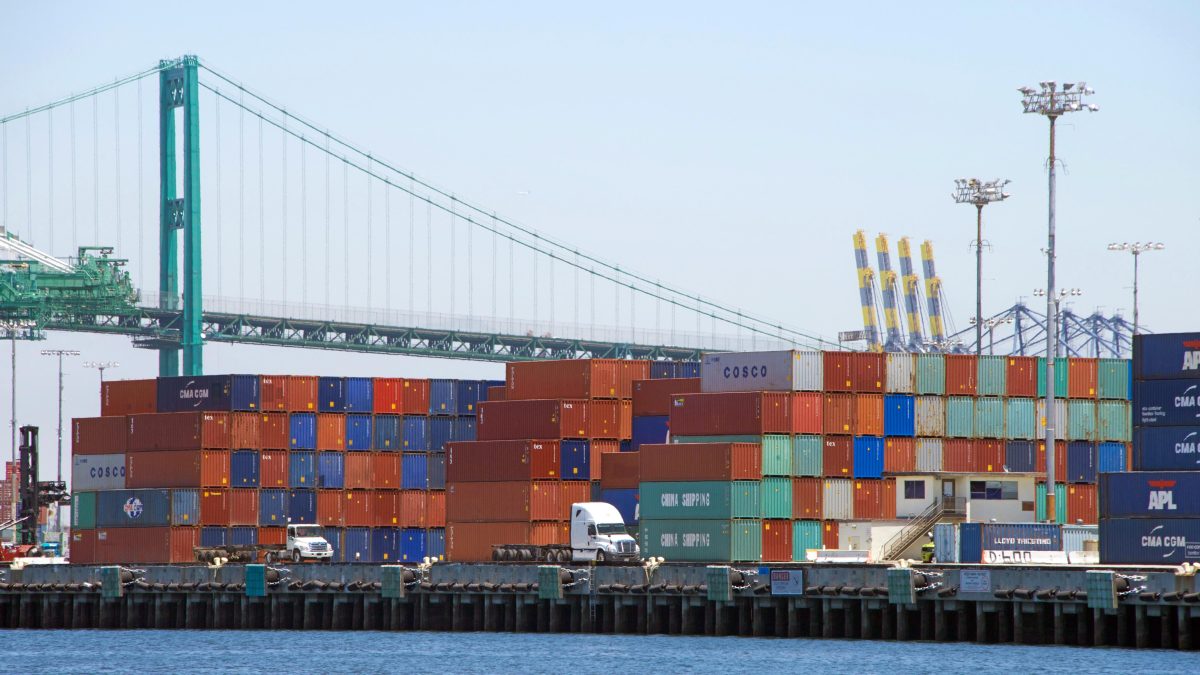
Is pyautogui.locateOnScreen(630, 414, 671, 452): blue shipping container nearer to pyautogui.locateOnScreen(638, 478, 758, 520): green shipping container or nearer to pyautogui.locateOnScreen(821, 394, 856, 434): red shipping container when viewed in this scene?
pyautogui.locateOnScreen(638, 478, 758, 520): green shipping container

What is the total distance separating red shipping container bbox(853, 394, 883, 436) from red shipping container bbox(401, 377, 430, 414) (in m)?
22.7

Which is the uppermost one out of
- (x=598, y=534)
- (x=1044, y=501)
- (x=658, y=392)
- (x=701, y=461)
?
(x=658, y=392)

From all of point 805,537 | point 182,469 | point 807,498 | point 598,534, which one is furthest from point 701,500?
point 182,469

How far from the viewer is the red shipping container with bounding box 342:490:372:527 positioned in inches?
3568

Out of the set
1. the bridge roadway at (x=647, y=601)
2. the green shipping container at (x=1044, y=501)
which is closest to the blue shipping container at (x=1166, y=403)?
the bridge roadway at (x=647, y=601)

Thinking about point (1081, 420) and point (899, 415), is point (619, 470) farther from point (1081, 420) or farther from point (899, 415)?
point (1081, 420)

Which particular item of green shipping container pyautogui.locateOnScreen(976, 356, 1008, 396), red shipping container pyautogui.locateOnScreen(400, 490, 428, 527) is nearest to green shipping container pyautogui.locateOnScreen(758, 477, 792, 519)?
green shipping container pyautogui.locateOnScreen(976, 356, 1008, 396)

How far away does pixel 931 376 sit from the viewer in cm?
7700

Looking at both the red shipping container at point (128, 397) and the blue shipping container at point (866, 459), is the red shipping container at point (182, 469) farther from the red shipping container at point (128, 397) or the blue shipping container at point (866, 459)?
the blue shipping container at point (866, 459)

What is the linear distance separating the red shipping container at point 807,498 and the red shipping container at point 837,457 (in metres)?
0.61

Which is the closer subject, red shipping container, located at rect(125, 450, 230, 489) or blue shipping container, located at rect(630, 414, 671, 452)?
blue shipping container, located at rect(630, 414, 671, 452)

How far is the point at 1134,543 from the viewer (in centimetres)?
6156

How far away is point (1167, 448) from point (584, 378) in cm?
2830

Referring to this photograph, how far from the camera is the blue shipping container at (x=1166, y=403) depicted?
202ft
